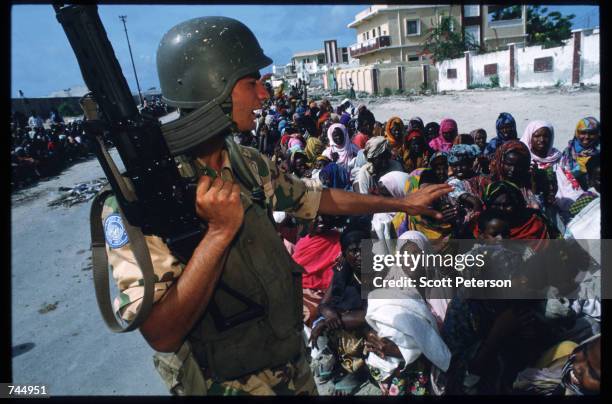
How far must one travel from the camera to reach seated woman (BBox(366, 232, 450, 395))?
2.17 meters

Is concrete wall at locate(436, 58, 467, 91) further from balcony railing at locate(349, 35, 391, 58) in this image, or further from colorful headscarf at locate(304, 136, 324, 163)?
colorful headscarf at locate(304, 136, 324, 163)

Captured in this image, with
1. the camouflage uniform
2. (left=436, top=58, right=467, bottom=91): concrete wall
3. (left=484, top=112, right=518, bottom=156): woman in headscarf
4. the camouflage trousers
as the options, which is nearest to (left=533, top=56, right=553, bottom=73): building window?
(left=436, top=58, right=467, bottom=91): concrete wall

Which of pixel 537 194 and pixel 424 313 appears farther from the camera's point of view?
pixel 537 194

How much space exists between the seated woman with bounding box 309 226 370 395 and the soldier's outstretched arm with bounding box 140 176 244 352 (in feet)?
5.57

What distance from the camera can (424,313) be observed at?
229cm

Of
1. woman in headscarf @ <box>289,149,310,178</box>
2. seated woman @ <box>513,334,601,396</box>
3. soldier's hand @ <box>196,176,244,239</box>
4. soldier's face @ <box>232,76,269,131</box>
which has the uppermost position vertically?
soldier's face @ <box>232,76,269,131</box>

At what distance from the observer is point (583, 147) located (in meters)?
3.86

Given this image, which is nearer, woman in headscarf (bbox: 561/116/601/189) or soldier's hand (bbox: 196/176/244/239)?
soldier's hand (bbox: 196/176/244/239)

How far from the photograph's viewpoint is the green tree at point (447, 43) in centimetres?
2962

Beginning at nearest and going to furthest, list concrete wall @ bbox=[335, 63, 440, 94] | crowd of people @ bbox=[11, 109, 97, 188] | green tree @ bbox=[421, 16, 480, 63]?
crowd of people @ bbox=[11, 109, 97, 188] < green tree @ bbox=[421, 16, 480, 63] < concrete wall @ bbox=[335, 63, 440, 94]

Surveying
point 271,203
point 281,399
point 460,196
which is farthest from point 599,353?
point 460,196

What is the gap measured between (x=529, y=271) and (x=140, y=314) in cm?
234

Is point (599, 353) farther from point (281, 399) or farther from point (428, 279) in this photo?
point (281, 399)

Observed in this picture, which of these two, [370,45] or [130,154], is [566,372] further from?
[370,45]
